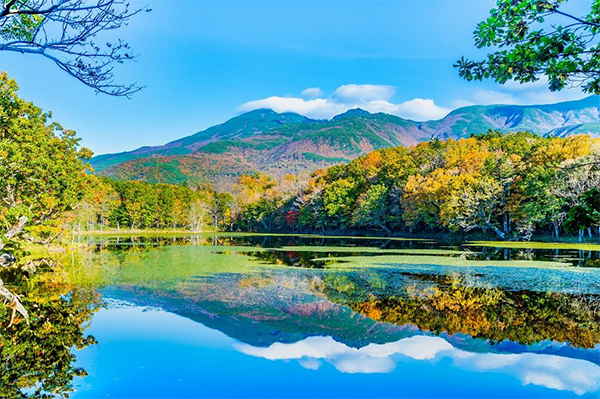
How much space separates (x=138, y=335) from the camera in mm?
10688

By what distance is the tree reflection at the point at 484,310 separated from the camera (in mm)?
10867

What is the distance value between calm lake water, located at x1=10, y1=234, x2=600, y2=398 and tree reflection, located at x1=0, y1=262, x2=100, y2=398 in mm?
354

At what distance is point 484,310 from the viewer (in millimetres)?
12977

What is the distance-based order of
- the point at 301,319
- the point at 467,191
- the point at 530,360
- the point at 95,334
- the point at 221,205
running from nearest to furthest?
the point at 530,360
the point at 95,334
the point at 301,319
the point at 467,191
the point at 221,205

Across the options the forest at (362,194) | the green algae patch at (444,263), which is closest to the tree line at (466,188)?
the forest at (362,194)

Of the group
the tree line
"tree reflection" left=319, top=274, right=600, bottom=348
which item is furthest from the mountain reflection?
the tree line

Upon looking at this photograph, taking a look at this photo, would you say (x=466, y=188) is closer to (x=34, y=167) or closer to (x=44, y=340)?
(x=34, y=167)

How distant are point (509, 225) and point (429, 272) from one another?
34742 millimetres

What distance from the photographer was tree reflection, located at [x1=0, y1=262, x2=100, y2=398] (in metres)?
7.27

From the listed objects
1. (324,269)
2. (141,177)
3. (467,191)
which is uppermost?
(141,177)

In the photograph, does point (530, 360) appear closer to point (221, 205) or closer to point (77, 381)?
point (77, 381)

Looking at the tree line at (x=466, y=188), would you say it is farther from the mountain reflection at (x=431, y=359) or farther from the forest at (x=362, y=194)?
the mountain reflection at (x=431, y=359)

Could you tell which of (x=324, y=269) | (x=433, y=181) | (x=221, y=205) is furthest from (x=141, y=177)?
(x=324, y=269)

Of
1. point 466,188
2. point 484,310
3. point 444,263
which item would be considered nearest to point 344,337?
point 484,310
